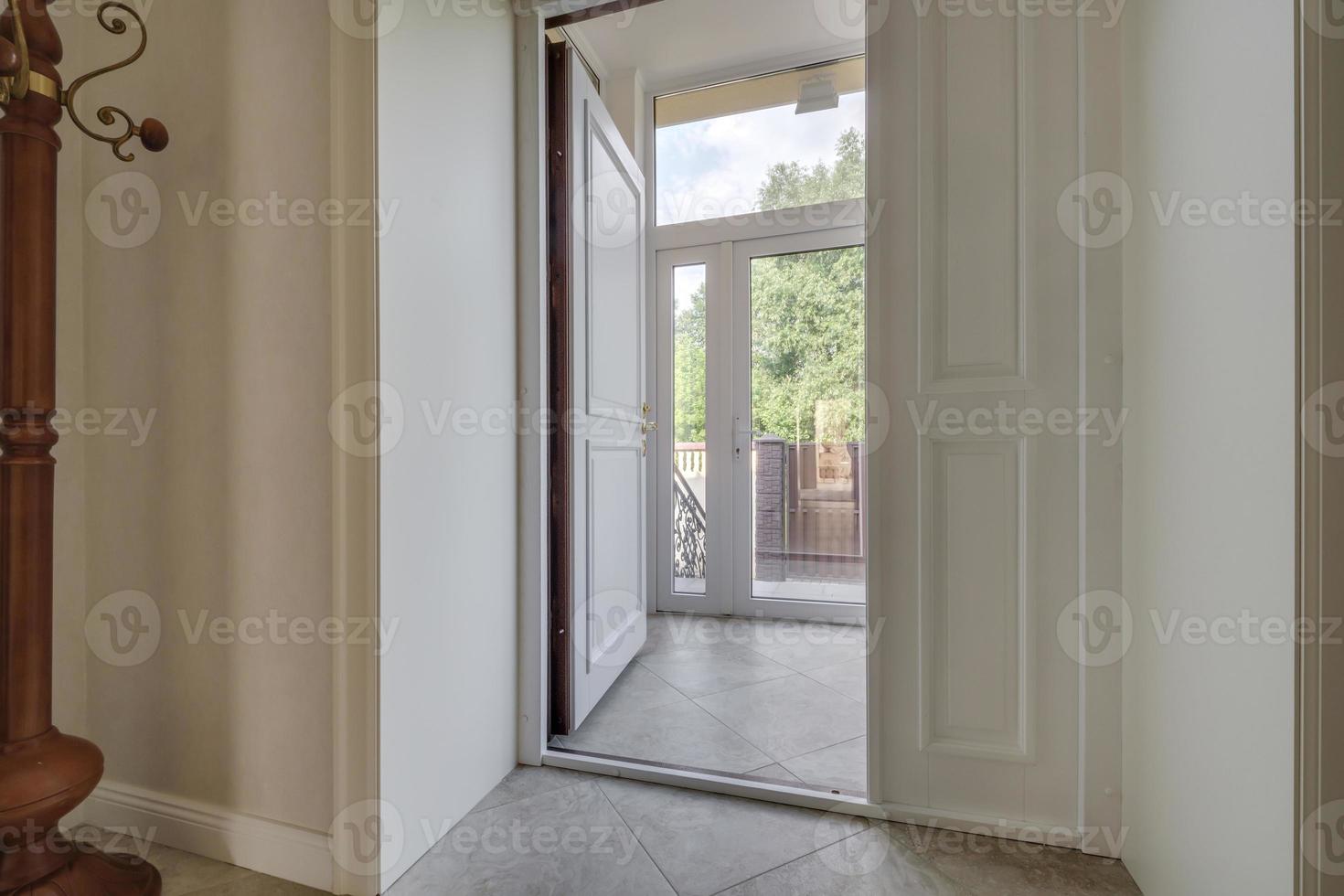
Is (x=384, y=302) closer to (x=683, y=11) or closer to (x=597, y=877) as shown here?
(x=597, y=877)

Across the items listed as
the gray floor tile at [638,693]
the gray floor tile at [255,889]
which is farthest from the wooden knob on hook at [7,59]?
the gray floor tile at [638,693]

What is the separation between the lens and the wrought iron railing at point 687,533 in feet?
10.4

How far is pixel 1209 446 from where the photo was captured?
0.95 meters

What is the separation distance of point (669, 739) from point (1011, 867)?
0.91 m

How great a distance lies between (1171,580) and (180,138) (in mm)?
2202

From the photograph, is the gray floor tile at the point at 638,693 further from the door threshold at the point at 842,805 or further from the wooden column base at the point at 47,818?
the wooden column base at the point at 47,818

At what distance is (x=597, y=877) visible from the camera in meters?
1.18

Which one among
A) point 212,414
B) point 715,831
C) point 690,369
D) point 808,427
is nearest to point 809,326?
point 808,427

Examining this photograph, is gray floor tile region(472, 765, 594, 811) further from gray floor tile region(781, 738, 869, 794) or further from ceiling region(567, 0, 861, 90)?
ceiling region(567, 0, 861, 90)

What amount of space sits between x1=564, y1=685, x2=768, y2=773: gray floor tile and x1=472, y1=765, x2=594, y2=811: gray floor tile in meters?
0.11

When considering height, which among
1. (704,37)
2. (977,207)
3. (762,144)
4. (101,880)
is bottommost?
(101,880)

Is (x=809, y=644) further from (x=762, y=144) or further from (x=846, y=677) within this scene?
(x=762, y=144)

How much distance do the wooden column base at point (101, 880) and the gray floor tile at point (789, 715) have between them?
139cm

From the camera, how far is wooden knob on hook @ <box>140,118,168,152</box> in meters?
1.16
